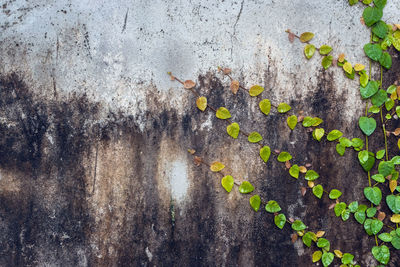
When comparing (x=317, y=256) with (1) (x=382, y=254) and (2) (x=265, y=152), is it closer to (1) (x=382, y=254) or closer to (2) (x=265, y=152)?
(1) (x=382, y=254)

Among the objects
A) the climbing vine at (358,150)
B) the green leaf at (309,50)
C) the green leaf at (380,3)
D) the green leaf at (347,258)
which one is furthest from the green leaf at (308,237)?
the green leaf at (380,3)

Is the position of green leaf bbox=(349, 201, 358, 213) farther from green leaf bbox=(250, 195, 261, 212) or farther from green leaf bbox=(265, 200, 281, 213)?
green leaf bbox=(250, 195, 261, 212)

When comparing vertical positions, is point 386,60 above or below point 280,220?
above

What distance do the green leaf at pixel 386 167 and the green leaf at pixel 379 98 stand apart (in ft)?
1.07

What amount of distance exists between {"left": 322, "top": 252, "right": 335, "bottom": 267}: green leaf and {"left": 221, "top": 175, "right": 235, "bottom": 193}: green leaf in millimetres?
664

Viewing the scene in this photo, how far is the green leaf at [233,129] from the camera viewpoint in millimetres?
1668

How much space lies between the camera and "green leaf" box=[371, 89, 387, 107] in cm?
167

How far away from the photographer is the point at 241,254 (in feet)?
5.68

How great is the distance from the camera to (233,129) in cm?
167

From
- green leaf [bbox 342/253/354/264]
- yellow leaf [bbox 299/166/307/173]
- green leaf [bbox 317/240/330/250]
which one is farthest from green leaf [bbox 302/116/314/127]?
green leaf [bbox 342/253/354/264]

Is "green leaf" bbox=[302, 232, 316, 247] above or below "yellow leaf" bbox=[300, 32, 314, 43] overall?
below

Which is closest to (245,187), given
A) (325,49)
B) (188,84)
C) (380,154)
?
(188,84)

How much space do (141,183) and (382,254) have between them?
143 cm

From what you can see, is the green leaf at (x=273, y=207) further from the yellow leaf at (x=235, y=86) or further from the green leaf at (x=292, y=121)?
Answer: the yellow leaf at (x=235, y=86)
